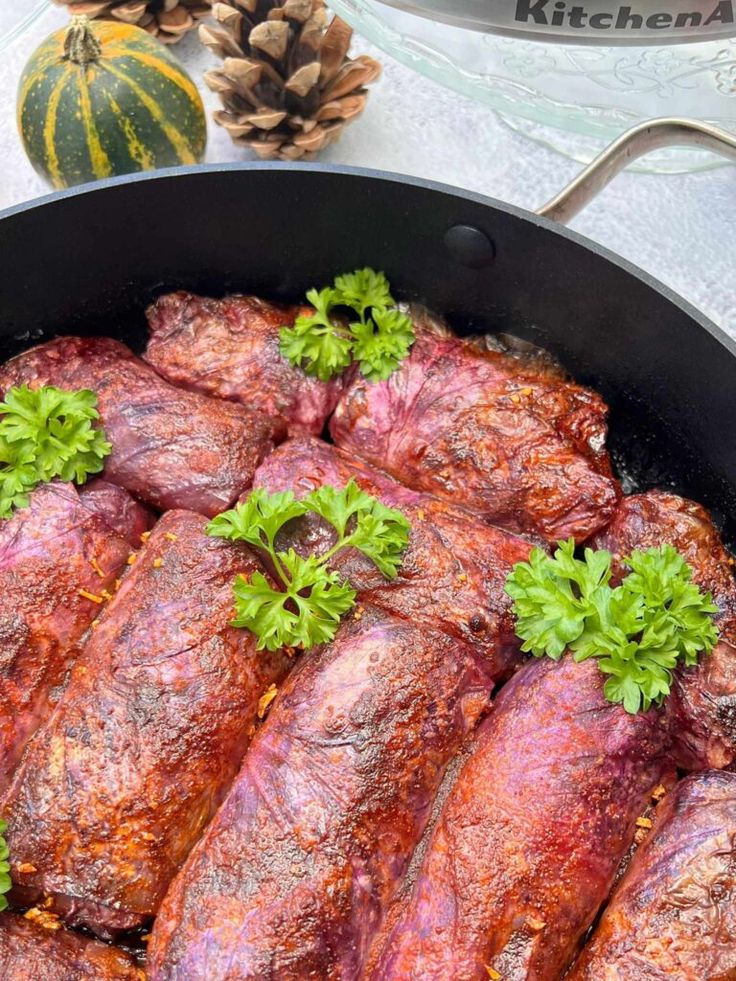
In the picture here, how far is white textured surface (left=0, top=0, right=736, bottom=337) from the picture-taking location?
3041 millimetres

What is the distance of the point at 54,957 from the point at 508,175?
2652mm

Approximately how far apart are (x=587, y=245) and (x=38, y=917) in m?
1.80

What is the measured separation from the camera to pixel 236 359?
7.77 feet

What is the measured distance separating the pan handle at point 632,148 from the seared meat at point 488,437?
1.35ft

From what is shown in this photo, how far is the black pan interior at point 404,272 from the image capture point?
7.10ft

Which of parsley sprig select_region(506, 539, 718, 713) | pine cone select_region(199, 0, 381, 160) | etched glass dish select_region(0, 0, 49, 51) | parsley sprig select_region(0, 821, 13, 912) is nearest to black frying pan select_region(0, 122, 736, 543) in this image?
parsley sprig select_region(506, 539, 718, 713)

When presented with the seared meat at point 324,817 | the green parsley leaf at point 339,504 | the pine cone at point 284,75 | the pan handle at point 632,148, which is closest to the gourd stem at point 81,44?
the pine cone at point 284,75

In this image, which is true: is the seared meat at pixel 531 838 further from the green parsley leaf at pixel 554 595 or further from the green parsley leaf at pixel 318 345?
the green parsley leaf at pixel 318 345

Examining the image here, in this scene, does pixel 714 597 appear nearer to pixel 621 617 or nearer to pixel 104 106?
pixel 621 617

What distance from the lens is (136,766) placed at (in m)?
1.83

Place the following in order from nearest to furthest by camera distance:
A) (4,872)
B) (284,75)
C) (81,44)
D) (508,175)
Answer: (4,872), (81,44), (284,75), (508,175)

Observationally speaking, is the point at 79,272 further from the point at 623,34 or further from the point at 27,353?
the point at 623,34

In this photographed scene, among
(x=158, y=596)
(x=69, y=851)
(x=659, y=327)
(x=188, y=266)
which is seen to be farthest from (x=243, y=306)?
(x=69, y=851)

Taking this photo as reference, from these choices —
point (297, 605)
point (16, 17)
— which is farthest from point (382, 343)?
point (16, 17)
